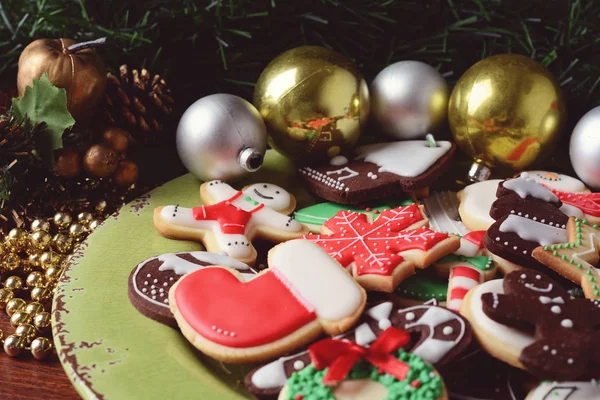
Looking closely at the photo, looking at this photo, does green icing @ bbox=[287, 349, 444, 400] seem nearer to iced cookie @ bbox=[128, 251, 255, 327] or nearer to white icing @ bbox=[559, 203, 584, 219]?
iced cookie @ bbox=[128, 251, 255, 327]

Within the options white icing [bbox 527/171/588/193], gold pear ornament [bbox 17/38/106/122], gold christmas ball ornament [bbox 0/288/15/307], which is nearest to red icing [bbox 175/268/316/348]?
gold christmas ball ornament [bbox 0/288/15/307]

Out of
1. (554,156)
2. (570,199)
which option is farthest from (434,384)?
(554,156)

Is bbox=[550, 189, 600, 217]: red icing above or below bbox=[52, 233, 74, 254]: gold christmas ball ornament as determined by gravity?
above

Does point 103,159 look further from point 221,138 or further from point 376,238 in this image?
point 376,238

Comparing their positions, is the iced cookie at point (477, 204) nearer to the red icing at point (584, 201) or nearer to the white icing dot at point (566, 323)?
the red icing at point (584, 201)

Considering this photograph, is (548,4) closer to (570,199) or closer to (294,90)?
(570,199)
